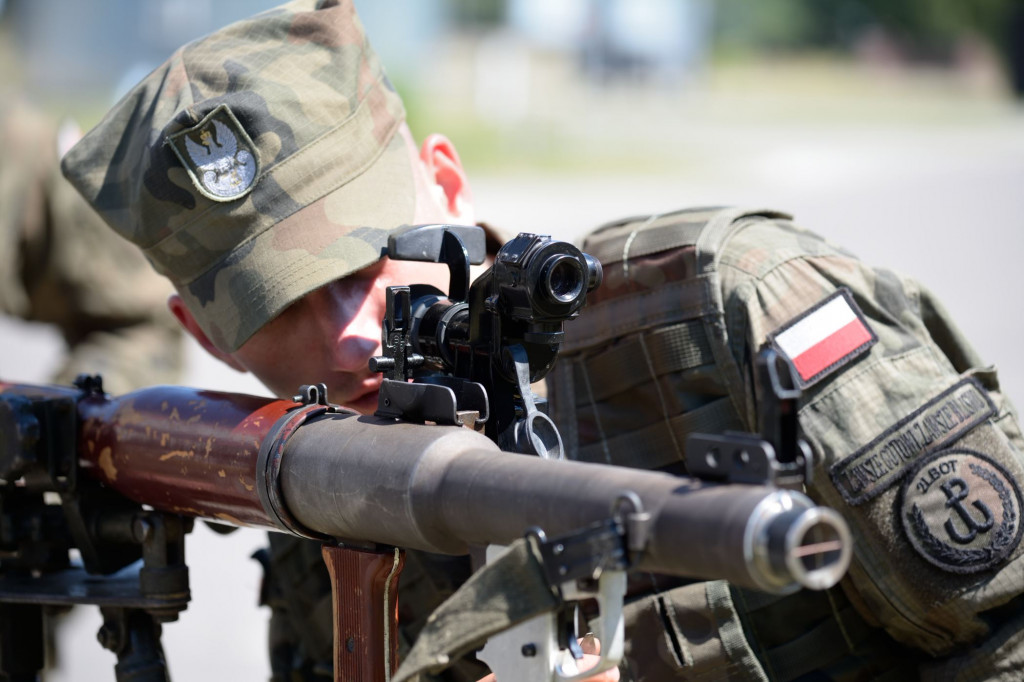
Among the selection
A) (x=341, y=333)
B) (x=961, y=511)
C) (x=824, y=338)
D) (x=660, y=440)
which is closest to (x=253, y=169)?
(x=341, y=333)

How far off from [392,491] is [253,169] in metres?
0.85

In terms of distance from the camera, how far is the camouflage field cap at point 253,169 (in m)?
2.20

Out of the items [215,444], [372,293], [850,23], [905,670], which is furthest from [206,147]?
[850,23]

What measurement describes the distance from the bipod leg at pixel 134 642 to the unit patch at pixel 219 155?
806mm

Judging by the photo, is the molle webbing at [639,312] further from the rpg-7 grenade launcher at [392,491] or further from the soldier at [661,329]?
the rpg-7 grenade launcher at [392,491]

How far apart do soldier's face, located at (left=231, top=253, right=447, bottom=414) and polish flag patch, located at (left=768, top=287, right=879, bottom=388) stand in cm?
64

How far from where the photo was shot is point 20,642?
8.16 ft

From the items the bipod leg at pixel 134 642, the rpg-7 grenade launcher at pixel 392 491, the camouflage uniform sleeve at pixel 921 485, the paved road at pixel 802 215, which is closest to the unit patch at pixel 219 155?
the rpg-7 grenade launcher at pixel 392 491

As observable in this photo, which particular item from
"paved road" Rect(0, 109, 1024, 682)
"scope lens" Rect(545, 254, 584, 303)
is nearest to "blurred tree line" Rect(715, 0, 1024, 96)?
"paved road" Rect(0, 109, 1024, 682)

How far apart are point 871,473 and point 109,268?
4.13 metres

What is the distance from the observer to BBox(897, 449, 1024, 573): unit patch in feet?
6.51

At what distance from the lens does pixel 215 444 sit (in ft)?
6.56

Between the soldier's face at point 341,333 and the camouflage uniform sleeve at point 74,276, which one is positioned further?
the camouflage uniform sleeve at point 74,276

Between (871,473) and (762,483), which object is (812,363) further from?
(762,483)
